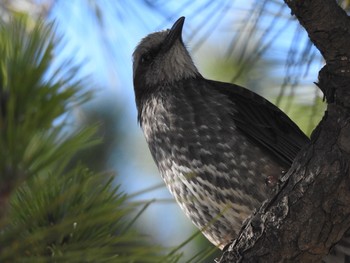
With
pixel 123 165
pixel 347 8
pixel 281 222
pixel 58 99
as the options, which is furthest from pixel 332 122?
pixel 123 165

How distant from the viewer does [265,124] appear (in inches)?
134

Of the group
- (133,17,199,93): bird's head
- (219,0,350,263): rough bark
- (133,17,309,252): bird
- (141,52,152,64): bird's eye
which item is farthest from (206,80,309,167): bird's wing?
(219,0,350,263): rough bark

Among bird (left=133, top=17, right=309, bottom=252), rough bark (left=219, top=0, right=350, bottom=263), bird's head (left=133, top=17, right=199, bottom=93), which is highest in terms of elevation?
bird's head (left=133, top=17, right=199, bottom=93)

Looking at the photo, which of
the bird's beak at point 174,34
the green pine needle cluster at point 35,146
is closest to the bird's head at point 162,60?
the bird's beak at point 174,34

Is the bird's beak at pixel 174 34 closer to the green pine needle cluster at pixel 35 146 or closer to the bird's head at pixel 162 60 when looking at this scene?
the bird's head at pixel 162 60

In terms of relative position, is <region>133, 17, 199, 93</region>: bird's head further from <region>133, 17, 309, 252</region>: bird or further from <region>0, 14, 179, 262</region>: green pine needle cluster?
<region>0, 14, 179, 262</region>: green pine needle cluster

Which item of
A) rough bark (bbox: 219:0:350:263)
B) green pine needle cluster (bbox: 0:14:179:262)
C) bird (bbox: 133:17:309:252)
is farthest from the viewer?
bird (bbox: 133:17:309:252)

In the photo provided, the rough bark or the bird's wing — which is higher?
the bird's wing

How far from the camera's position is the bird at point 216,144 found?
3068 mm

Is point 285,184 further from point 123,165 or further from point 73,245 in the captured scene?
point 123,165

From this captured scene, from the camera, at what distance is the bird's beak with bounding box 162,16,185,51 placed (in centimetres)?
380

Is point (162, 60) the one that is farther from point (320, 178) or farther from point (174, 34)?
point (320, 178)

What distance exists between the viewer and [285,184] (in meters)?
2.22

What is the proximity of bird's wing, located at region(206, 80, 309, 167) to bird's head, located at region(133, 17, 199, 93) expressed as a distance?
1.19ft
